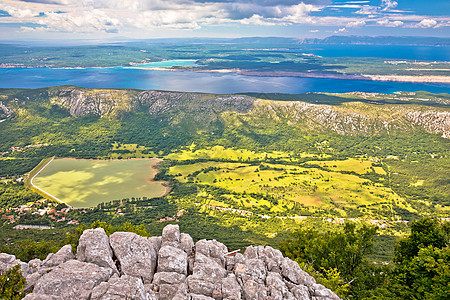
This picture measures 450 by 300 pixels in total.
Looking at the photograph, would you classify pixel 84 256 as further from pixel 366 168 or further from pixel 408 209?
pixel 366 168

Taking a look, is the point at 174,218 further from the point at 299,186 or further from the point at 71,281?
the point at 71,281

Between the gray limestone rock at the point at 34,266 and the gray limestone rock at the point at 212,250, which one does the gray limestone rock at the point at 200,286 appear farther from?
the gray limestone rock at the point at 34,266

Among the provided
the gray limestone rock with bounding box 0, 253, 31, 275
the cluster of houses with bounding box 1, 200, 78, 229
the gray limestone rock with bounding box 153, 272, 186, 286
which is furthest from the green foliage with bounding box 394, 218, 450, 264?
the cluster of houses with bounding box 1, 200, 78, 229

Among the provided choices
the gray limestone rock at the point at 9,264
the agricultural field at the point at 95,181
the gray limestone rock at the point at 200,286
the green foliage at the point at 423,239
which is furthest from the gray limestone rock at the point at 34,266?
the agricultural field at the point at 95,181

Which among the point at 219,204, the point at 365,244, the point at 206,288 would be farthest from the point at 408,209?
the point at 206,288

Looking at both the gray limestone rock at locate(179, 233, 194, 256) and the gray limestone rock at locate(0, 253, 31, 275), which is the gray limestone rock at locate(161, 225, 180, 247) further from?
the gray limestone rock at locate(0, 253, 31, 275)

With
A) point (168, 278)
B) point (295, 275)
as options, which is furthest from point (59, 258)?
point (295, 275)

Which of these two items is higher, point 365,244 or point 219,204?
point 365,244
